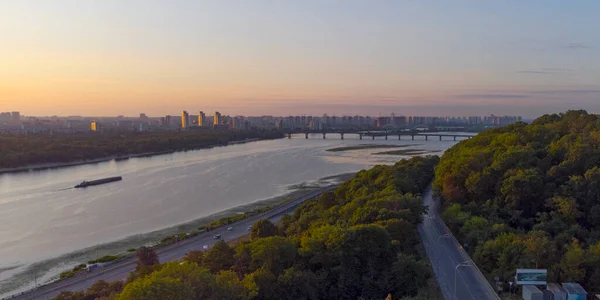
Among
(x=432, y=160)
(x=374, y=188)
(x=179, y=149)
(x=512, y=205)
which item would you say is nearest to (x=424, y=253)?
(x=512, y=205)

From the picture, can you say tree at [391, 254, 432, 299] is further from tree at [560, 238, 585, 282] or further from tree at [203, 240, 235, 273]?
tree at [203, 240, 235, 273]

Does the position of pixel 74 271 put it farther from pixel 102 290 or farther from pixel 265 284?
pixel 265 284

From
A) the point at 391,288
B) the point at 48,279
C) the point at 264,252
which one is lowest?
the point at 48,279

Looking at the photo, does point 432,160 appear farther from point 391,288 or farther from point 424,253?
point 391,288

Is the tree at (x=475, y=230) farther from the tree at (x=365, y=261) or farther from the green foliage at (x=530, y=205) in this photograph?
the tree at (x=365, y=261)

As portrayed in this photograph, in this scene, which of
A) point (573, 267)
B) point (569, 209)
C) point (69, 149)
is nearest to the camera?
point (573, 267)

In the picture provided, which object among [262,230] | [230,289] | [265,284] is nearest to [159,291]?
[230,289]

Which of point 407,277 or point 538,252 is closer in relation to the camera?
point 407,277
